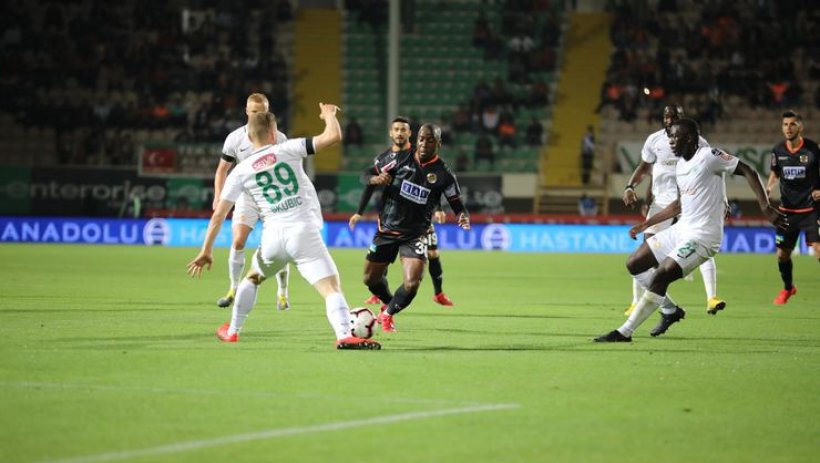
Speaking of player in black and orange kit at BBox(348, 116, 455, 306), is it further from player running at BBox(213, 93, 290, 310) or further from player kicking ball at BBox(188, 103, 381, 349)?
player kicking ball at BBox(188, 103, 381, 349)

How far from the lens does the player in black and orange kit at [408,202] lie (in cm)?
1385

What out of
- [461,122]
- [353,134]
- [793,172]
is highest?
[793,172]

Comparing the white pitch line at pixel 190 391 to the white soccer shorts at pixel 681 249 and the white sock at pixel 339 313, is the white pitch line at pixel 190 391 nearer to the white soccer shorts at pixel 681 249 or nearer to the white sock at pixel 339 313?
the white sock at pixel 339 313

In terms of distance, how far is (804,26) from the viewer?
148 ft

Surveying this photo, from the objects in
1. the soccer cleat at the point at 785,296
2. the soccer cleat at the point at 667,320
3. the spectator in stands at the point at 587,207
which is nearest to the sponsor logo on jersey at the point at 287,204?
the soccer cleat at the point at 667,320

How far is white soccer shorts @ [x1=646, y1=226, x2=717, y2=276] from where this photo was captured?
12.4 metres

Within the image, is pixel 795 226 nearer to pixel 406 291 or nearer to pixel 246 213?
pixel 406 291

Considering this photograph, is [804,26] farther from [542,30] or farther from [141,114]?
[141,114]

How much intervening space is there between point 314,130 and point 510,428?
36675 millimetres

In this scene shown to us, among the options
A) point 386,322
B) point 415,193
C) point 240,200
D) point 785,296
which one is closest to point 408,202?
point 415,193

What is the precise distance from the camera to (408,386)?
9.26 meters

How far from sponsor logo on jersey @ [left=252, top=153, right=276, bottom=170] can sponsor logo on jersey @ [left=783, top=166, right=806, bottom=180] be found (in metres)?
10.3

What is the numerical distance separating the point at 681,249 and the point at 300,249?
361cm

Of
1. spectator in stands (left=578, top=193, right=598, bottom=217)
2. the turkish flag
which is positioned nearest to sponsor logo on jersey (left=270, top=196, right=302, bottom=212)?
the turkish flag
